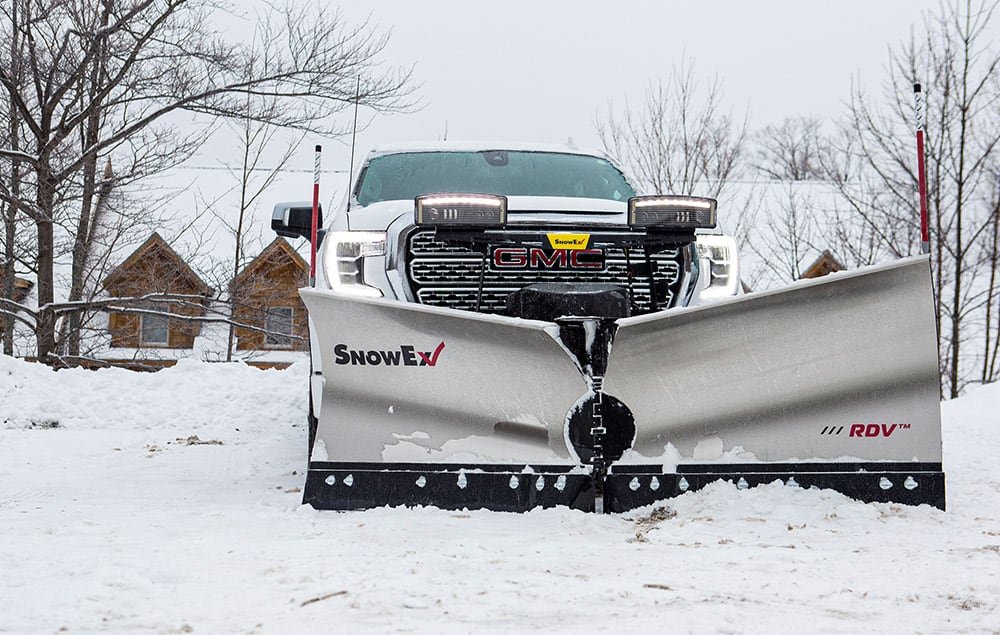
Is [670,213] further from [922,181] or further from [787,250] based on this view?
[787,250]

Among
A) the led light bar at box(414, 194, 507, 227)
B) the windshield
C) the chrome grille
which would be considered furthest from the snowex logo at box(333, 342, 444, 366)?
the windshield

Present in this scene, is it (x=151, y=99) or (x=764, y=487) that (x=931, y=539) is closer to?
(x=764, y=487)

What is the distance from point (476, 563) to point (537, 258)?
5.12ft

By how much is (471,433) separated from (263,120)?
436 inches

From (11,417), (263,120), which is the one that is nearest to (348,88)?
(263,120)

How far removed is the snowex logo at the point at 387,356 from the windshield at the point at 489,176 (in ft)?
5.44

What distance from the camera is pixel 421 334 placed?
3.72m

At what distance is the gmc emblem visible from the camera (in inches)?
163

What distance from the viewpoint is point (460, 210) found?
394cm

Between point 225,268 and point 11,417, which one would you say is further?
point 225,268

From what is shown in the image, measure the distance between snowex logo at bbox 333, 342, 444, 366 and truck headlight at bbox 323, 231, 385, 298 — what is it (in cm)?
51

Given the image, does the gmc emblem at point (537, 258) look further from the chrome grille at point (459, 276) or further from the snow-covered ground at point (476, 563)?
the snow-covered ground at point (476, 563)

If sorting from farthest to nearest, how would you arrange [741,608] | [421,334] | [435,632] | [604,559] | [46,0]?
[46,0] < [421,334] < [604,559] < [741,608] < [435,632]

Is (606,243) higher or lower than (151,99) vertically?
lower
